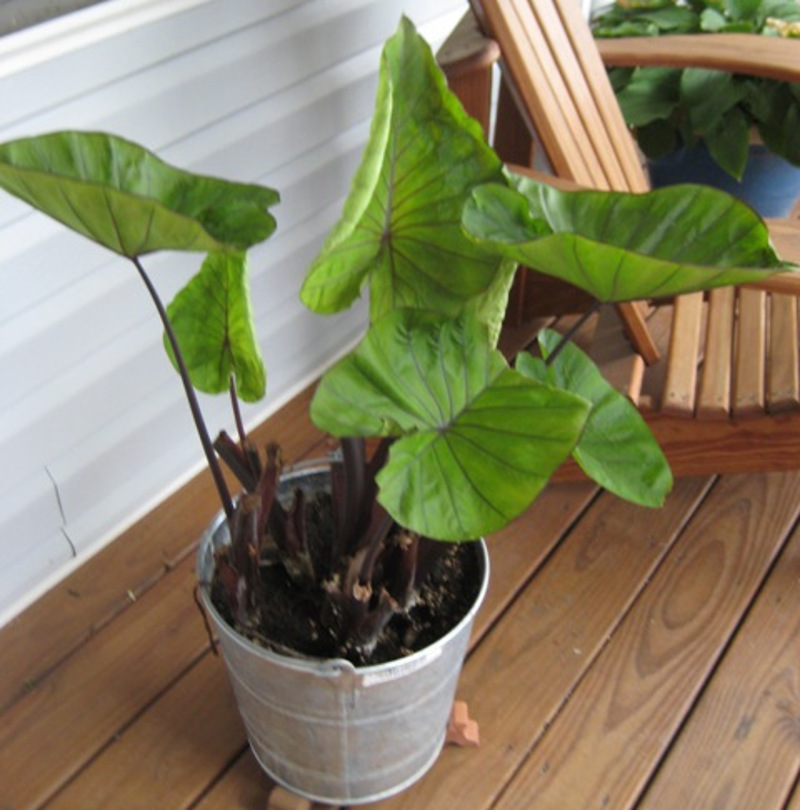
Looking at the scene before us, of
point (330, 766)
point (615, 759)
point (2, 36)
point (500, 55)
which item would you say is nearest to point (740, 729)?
point (615, 759)

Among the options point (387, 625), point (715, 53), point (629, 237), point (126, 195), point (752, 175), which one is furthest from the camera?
point (752, 175)

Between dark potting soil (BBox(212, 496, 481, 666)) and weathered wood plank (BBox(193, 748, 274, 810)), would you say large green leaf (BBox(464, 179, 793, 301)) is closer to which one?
dark potting soil (BBox(212, 496, 481, 666))

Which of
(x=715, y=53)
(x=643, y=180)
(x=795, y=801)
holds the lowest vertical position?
(x=795, y=801)

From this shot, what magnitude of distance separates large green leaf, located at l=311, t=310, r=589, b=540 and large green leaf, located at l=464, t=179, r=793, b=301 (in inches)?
4.8

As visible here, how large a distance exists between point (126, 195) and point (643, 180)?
143 centimetres

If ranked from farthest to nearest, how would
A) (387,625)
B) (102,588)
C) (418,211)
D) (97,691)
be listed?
(102,588) → (97,691) → (387,625) → (418,211)

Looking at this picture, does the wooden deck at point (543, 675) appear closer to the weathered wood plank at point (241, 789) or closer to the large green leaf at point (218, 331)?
the weathered wood plank at point (241, 789)

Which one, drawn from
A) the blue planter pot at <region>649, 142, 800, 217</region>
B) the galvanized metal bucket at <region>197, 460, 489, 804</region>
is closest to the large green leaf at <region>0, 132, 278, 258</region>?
the galvanized metal bucket at <region>197, 460, 489, 804</region>

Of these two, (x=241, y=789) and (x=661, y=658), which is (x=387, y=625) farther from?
(x=661, y=658)

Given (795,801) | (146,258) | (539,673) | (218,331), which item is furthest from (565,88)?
(795,801)

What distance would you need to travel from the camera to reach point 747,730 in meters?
1.49

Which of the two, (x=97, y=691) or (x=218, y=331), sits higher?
(x=218, y=331)

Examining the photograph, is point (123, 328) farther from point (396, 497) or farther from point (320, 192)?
point (396, 497)

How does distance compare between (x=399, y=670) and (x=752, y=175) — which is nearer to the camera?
(x=399, y=670)
